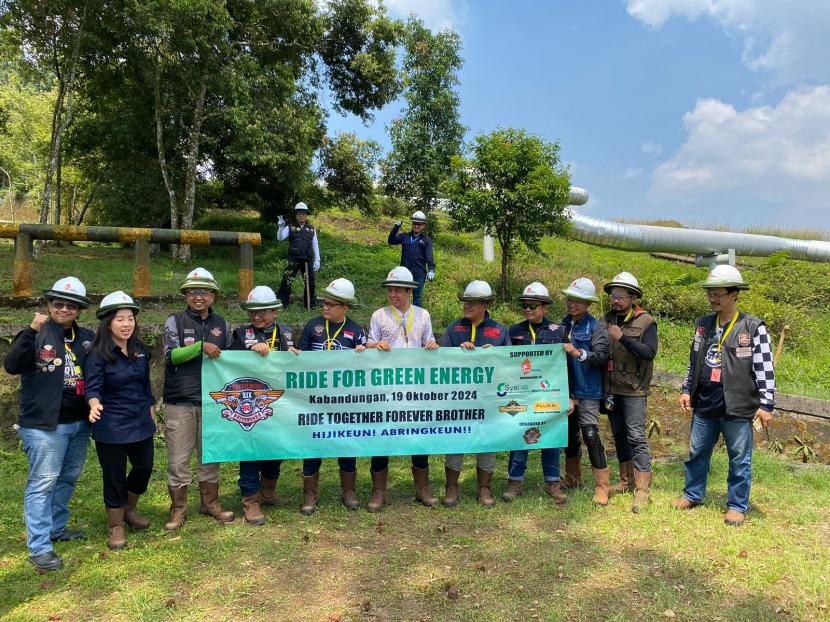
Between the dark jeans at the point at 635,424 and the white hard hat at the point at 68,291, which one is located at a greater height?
the white hard hat at the point at 68,291

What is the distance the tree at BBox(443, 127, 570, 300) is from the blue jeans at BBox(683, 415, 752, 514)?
8118 mm

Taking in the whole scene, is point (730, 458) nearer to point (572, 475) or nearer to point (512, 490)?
point (572, 475)

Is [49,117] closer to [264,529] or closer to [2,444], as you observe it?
[2,444]

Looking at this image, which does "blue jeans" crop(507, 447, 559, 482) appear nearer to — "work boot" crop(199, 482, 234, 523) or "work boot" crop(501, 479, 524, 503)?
"work boot" crop(501, 479, 524, 503)

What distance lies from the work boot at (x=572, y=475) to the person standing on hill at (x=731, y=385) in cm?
90

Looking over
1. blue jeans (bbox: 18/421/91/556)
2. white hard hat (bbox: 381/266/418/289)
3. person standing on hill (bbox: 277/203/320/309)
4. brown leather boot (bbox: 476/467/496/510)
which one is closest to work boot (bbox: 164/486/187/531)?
blue jeans (bbox: 18/421/91/556)

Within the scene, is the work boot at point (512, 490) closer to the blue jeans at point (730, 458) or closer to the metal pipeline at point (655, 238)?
the blue jeans at point (730, 458)

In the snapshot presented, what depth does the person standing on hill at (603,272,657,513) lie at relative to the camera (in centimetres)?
515

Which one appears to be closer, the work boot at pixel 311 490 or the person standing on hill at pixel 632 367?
the work boot at pixel 311 490

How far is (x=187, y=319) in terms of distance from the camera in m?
4.70

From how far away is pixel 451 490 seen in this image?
5293mm

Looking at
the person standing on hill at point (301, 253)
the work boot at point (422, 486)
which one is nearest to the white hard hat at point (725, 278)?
the work boot at point (422, 486)

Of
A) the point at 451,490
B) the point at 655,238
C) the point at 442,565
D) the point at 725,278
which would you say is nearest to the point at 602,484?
the point at 451,490

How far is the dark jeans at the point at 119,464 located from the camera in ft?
14.0
